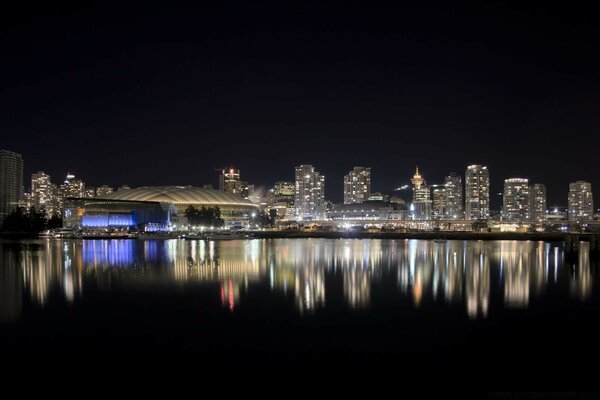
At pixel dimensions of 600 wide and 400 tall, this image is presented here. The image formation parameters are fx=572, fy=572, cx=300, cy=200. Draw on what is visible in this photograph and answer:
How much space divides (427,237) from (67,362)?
70920mm

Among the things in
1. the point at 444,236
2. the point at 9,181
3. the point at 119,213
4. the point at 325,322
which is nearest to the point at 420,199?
the point at 444,236

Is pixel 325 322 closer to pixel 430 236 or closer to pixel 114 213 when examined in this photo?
pixel 430 236

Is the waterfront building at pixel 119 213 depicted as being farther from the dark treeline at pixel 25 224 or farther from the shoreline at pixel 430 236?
the shoreline at pixel 430 236

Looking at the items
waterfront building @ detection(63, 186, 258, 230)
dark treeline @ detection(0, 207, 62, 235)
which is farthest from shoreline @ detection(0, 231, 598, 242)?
waterfront building @ detection(63, 186, 258, 230)

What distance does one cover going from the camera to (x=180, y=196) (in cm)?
9419

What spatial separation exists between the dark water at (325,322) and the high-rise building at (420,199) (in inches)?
5103

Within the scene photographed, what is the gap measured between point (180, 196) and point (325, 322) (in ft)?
273

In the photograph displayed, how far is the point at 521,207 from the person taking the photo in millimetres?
150250

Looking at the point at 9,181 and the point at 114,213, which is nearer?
the point at 114,213

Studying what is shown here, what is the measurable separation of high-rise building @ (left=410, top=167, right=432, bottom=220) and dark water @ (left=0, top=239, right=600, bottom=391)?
130 metres

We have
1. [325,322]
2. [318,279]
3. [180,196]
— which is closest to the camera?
[325,322]

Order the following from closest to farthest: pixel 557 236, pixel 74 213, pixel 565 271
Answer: pixel 565 271 < pixel 557 236 < pixel 74 213

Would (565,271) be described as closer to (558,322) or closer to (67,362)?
(558,322)

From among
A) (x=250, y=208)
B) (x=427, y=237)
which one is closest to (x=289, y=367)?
(x=427, y=237)
